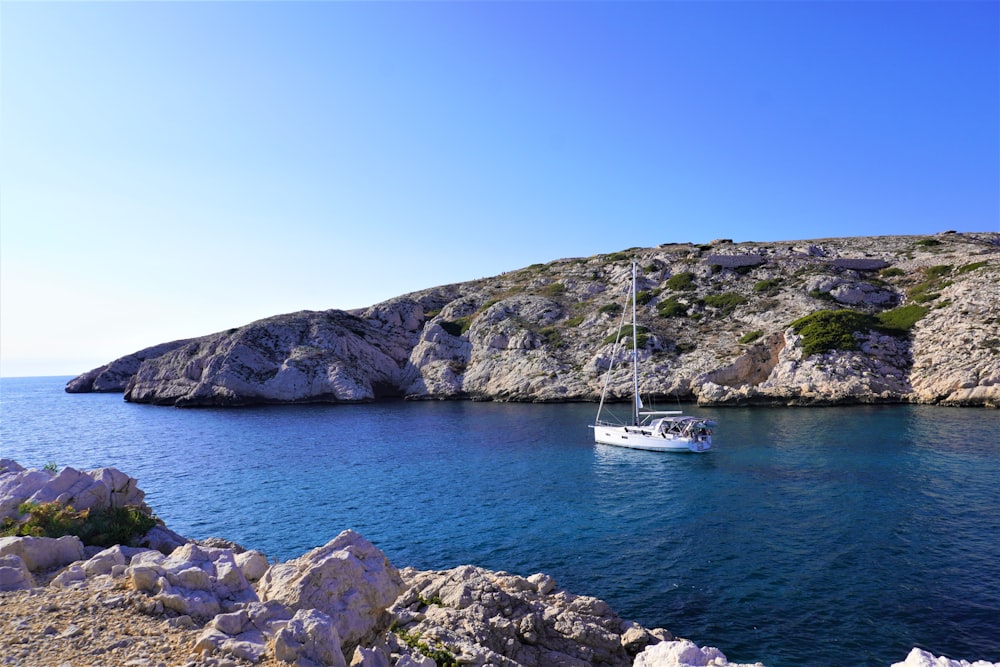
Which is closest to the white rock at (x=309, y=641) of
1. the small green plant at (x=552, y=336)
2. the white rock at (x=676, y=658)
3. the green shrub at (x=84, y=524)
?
the white rock at (x=676, y=658)

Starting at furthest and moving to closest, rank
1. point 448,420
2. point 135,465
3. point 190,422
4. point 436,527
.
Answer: point 190,422, point 448,420, point 135,465, point 436,527

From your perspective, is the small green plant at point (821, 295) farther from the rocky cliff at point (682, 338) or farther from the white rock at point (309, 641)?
the white rock at point (309, 641)

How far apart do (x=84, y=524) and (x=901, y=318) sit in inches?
3543

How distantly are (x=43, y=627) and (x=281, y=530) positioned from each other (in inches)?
765

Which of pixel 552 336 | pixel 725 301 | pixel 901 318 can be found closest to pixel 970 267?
pixel 901 318

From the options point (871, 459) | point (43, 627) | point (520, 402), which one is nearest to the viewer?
point (43, 627)

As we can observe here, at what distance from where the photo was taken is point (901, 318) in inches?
2884

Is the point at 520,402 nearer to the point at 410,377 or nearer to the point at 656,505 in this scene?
the point at 410,377

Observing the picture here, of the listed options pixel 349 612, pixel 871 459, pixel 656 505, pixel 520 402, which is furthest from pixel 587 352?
pixel 349 612

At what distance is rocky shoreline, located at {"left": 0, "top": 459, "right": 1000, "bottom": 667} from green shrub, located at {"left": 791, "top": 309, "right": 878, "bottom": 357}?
216 ft

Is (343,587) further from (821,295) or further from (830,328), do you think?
(821,295)

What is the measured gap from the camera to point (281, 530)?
89.9ft

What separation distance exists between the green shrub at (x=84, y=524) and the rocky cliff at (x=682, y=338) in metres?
64.3

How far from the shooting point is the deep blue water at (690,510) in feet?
56.2
